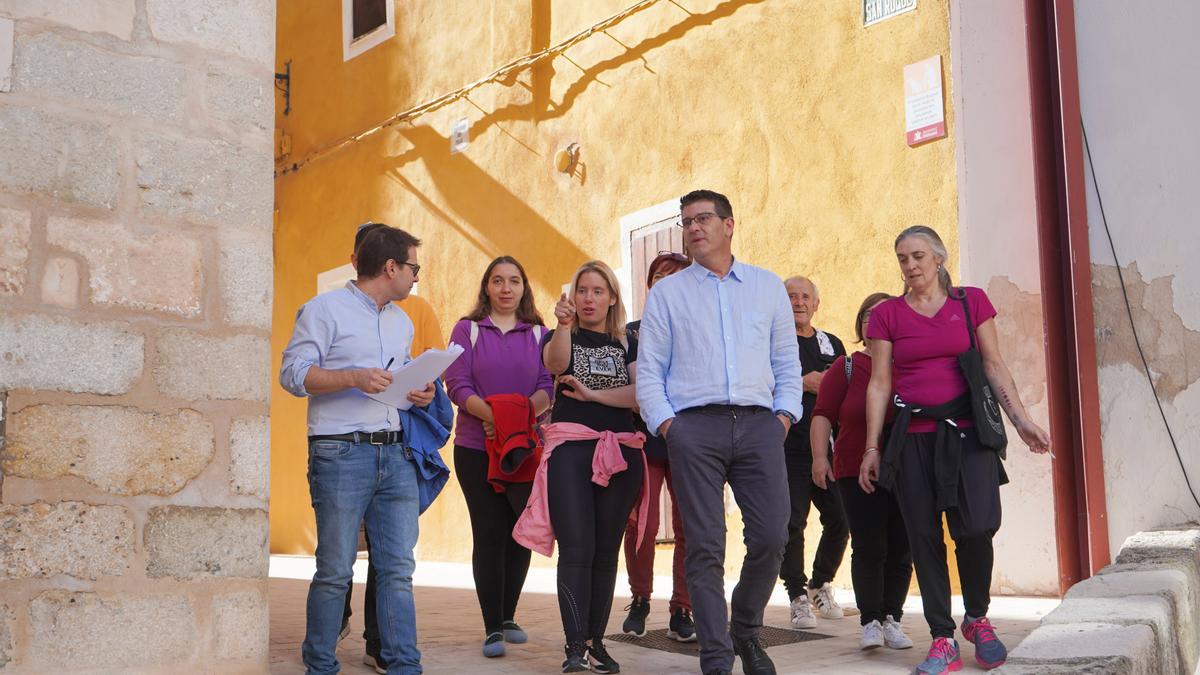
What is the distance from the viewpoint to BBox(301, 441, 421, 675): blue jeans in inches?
171

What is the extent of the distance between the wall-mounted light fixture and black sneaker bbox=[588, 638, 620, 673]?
253 inches

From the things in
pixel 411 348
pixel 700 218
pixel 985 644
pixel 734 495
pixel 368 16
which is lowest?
pixel 985 644

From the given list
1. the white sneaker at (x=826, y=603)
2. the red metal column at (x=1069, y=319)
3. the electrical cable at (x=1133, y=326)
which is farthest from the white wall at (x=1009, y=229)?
the white sneaker at (x=826, y=603)

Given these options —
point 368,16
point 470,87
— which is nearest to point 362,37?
point 368,16

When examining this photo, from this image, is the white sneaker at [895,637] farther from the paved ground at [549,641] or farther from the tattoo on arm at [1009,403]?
the tattoo on arm at [1009,403]

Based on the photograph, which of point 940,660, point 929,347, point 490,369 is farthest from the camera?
point 490,369

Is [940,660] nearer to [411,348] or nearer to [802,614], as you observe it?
[802,614]

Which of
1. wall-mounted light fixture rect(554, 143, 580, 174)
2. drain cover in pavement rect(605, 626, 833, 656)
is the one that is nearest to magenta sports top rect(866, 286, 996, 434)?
drain cover in pavement rect(605, 626, 833, 656)

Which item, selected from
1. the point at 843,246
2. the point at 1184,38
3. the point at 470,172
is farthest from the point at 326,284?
the point at 1184,38

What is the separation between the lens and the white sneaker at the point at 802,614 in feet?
20.0

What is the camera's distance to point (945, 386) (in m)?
4.87

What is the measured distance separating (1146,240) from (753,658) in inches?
140

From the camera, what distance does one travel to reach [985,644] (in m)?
4.78

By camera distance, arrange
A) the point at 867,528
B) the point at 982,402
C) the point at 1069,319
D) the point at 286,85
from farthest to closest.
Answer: the point at 286,85 → the point at 1069,319 → the point at 867,528 → the point at 982,402
